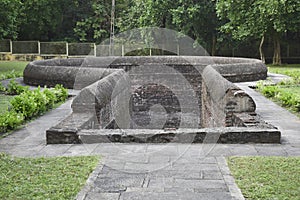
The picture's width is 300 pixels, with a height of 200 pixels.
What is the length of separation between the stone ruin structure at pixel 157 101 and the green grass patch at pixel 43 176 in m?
0.86

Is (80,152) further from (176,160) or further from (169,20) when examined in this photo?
(169,20)

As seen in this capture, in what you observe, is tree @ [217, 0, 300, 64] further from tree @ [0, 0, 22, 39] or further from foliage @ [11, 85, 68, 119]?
foliage @ [11, 85, 68, 119]

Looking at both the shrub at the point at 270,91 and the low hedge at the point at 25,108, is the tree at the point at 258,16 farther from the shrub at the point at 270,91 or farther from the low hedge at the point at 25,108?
the low hedge at the point at 25,108


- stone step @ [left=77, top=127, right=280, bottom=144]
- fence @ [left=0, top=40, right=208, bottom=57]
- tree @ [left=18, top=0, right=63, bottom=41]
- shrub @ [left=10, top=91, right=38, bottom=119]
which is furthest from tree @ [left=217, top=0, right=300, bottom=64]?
stone step @ [left=77, top=127, right=280, bottom=144]

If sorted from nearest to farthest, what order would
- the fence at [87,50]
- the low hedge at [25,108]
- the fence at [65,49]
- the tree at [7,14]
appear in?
the low hedge at [25,108] < the tree at [7,14] < the fence at [87,50] < the fence at [65,49]

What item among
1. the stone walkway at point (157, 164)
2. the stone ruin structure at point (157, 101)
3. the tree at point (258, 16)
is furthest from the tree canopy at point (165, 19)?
the stone walkway at point (157, 164)

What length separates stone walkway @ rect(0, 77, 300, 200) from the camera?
386cm

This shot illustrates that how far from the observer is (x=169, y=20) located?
25.9 m

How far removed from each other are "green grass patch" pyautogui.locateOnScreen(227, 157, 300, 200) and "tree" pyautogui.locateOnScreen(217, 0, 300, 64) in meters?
14.9

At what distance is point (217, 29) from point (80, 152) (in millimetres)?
19677

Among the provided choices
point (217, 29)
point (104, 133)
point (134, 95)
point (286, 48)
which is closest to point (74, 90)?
point (134, 95)

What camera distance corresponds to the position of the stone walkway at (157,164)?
3861 mm

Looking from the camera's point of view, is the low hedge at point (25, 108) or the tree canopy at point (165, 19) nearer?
the low hedge at point (25, 108)

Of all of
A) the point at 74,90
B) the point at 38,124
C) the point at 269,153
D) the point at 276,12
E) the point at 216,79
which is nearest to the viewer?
the point at 269,153
